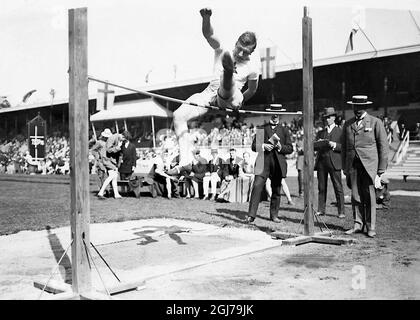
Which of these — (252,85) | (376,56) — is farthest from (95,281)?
(376,56)

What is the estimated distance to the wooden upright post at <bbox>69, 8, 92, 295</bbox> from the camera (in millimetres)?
4488

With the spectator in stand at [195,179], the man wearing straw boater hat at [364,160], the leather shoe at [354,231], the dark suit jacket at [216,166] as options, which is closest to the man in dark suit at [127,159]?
the spectator in stand at [195,179]

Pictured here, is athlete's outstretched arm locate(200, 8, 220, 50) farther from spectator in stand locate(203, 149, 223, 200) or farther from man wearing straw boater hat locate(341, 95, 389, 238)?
spectator in stand locate(203, 149, 223, 200)

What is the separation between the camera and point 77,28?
4465mm

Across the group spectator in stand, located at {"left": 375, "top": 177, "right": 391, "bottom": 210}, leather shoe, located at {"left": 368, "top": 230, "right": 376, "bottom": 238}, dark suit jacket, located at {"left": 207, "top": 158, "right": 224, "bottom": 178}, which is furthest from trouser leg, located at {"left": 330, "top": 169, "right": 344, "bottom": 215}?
dark suit jacket, located at {"left": 207, "top": 158, "right": 224, "bottom": 178}

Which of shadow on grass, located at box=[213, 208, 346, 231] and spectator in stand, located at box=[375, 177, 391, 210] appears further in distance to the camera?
spectator in stand, located at box=[375, 177, 391, 210]

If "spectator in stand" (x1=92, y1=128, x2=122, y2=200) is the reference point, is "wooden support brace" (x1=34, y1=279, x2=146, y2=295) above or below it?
below

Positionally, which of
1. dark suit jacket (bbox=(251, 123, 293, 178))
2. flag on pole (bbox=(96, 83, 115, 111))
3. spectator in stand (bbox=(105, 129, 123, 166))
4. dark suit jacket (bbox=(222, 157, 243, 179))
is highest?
flag on pole (bbox=(96, 83, 115, 111))

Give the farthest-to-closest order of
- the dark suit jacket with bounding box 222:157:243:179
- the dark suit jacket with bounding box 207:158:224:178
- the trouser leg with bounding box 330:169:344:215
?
the dark suit jacket with bounding box 222:157:243:179 < the dark suit jacket with bounding box 207:158:224:178 < the trouser leg with bounding box 330:169:344:215

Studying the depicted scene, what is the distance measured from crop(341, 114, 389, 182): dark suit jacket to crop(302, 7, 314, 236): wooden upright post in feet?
2.39

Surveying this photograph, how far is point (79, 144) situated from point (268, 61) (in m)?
2.43

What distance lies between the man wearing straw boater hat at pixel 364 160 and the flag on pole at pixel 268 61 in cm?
256

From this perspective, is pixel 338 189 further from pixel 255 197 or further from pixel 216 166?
pixel 216 166
